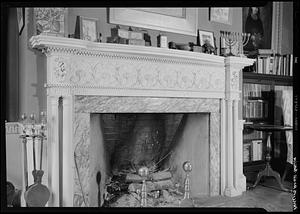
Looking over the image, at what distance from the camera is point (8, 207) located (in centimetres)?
174

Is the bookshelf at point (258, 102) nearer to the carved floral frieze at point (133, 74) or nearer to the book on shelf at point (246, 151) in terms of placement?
the book on shelf at point (246, 151)

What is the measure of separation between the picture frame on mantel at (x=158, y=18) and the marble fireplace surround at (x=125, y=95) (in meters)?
0.14

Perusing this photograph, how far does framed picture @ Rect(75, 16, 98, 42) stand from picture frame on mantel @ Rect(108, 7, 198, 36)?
101 millimetres

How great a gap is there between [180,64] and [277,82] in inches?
23.8

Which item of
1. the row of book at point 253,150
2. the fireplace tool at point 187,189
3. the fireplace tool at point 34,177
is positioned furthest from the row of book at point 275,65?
the fireplace tool at point 34,177

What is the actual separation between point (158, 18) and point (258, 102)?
0.82 meters

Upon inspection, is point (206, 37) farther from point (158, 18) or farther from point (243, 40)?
point (158, 18)

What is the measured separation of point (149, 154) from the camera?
234 centimetres

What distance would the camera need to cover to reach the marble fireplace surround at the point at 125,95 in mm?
1836

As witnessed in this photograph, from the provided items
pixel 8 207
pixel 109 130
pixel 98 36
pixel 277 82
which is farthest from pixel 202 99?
pixel 8 207

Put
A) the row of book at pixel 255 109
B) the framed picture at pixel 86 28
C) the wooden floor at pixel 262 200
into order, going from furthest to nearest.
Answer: the row of book at pixel 255 109
the wooden floor at pixel 262 200
the framed picture at pixel 86 28

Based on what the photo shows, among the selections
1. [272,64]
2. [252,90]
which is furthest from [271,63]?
[252,90]

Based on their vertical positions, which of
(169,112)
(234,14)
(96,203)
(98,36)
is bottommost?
(96,203)

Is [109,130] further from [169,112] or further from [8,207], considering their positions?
[8,207]
